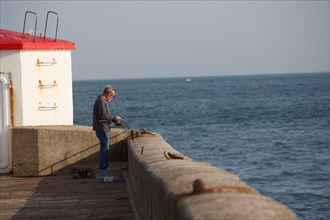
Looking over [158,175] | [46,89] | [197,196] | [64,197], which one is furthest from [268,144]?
[197,196]

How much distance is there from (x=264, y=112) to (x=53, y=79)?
59037 mm

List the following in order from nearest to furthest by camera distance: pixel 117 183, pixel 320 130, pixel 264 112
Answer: pixel 117 183, pixel 320 130, pixel 264 112

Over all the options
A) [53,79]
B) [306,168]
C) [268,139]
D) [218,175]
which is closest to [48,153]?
[53,79]

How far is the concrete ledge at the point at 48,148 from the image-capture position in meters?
13.3

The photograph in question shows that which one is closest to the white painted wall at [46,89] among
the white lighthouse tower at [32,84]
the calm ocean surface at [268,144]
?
the white lighthouse tower at [32,84]

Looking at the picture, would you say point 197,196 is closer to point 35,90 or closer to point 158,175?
point 158,175

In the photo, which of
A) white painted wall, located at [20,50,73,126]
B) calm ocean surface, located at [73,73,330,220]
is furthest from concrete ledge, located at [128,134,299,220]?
calm ocean surface, located at [73,73,330,220]

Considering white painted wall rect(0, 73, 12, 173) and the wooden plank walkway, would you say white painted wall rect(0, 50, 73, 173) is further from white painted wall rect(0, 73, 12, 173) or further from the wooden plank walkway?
the wooden plank walkway

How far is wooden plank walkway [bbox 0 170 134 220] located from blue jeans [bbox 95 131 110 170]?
34cm

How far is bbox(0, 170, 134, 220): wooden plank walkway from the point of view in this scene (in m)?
9.91

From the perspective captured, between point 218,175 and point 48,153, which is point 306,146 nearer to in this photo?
point 48,153

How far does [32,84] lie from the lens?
1392 cm

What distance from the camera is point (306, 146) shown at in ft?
129

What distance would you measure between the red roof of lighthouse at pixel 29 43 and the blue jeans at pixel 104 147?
74.6 inches
